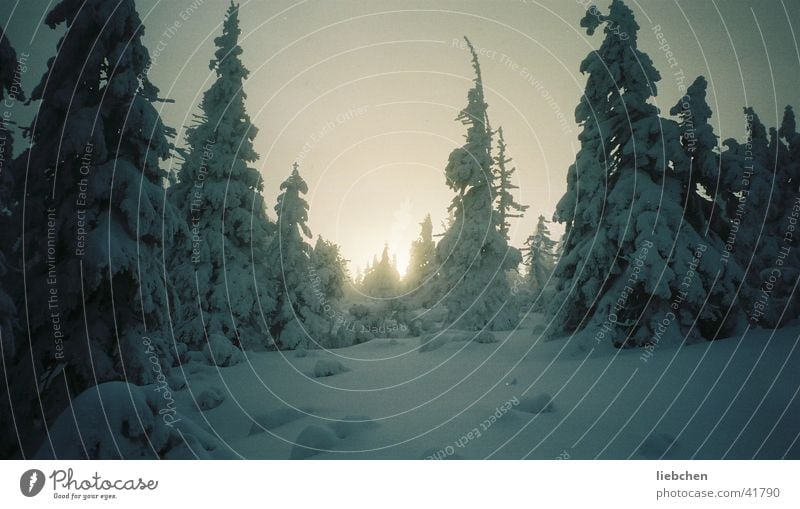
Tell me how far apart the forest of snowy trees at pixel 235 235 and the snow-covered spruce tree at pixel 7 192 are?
1.5 inches

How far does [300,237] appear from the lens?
70.2 ft

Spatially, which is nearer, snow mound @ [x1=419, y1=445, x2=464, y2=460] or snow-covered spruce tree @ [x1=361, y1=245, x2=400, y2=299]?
snow mound @ [x1=419, y1=445, x2=464, y2=460]

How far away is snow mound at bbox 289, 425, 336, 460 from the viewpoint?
6379 mm

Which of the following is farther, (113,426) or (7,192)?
(7,192)

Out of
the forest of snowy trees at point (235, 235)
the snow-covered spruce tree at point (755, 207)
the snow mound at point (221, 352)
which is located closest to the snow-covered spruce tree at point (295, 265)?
the forest of snowy trees at point (235, 235)

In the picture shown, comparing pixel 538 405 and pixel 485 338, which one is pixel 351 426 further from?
pixel 485 338

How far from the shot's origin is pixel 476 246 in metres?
21.5

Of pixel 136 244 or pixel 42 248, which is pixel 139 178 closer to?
pixel 136 244

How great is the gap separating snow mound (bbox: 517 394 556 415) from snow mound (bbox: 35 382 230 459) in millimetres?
6108

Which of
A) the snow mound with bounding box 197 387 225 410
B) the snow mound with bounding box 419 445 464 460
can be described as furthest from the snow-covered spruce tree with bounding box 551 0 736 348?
the snow mound with bounding box 197 387 225 410

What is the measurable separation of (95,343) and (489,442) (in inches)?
321

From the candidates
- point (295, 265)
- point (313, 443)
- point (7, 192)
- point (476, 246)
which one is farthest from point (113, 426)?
point (476, 246)

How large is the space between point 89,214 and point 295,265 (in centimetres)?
1308

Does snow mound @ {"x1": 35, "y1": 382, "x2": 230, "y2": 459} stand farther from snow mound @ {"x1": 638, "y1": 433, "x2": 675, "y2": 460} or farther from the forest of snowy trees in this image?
snow mound @ {"x1": 638, "y1": 433, "x2": 675, "y2": 460}
